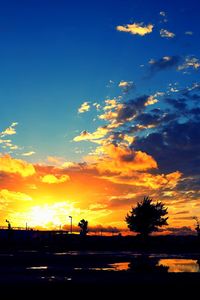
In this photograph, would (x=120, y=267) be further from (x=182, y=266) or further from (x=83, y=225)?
(x=83, y=225)

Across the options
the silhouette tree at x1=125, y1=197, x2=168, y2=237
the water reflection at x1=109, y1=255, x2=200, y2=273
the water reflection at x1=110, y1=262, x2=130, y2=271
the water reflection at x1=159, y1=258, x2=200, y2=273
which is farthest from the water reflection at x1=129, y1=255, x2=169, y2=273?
the silhouette tree at x1=125, y1=197, x2=168, y2=237

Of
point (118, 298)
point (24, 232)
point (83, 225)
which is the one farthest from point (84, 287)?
point (83, 225)

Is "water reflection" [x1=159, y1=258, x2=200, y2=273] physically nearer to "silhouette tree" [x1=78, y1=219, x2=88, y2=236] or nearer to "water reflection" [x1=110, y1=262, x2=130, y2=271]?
"water reflection" [x1=110, y1=262, x2=130, y2=271]

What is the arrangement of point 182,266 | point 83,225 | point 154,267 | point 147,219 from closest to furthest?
point 154,267
point 182,266
point 147,219
point 83,225

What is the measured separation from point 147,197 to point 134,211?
4812 mm

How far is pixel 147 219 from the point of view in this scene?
99.0 meters

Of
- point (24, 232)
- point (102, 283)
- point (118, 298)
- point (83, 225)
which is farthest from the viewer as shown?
point (83, 225)

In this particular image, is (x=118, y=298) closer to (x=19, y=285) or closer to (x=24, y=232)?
(x=19, y=285)

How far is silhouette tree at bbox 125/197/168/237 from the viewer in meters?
98.5

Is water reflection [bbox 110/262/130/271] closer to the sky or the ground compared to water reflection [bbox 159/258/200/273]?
closer to the sky

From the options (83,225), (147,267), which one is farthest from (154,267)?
(83,225)

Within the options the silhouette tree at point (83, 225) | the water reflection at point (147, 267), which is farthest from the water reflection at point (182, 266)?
the silhouette tree at point (83, 225)

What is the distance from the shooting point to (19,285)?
57.4ft

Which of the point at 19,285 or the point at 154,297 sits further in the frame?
the point at 19,285
